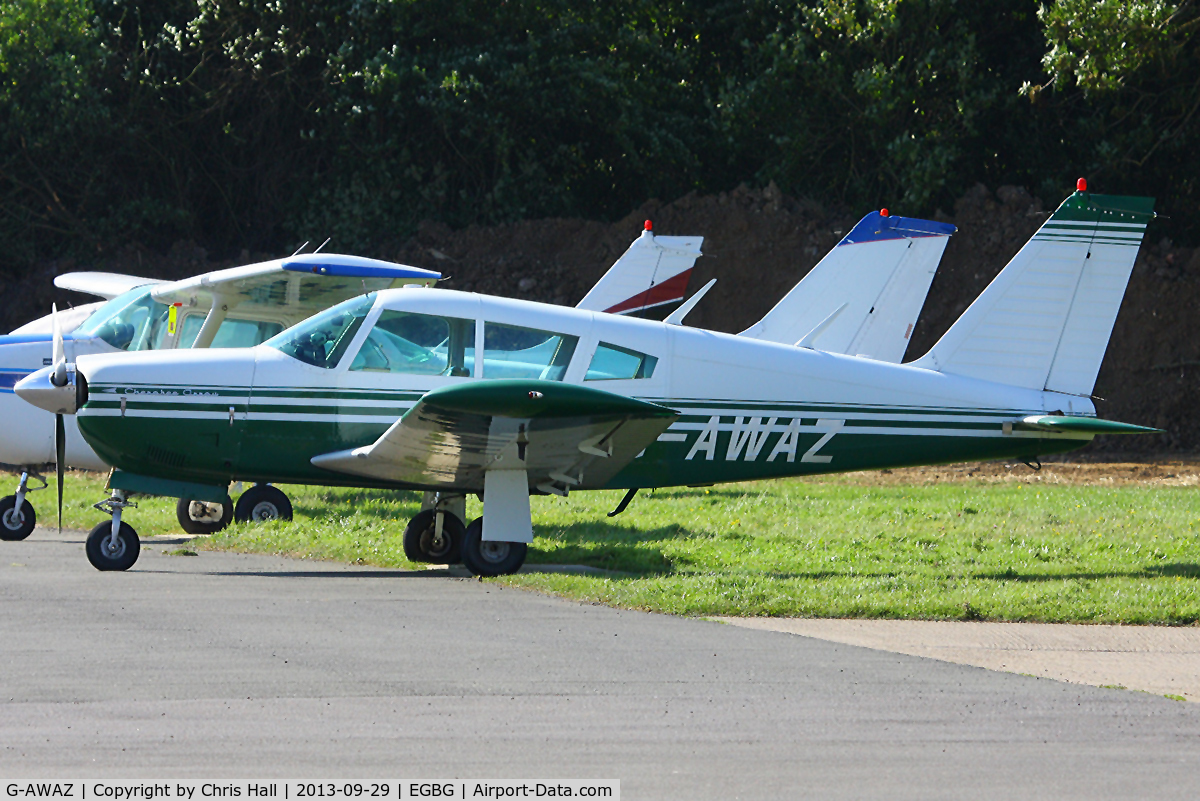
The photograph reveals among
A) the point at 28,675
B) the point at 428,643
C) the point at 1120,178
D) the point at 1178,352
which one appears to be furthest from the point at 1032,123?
the point at 28,675

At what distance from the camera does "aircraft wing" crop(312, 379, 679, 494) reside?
8.84 metres

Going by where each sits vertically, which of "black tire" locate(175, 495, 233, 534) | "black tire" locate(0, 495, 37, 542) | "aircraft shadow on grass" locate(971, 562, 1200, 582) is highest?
"aircraft shadow on grass" locate(971, 562, 1200, 582)

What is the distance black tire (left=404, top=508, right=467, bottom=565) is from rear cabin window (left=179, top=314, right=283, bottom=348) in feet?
15.0

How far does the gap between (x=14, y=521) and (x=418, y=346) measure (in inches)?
217

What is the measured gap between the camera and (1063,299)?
10445mm

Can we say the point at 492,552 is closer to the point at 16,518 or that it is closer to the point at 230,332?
the point at 16,518

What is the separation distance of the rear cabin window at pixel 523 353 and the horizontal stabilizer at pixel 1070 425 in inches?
143

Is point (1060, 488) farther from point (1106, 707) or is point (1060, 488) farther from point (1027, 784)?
point (1027, 784)

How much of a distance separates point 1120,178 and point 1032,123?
2.05m

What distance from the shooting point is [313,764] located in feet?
15.3

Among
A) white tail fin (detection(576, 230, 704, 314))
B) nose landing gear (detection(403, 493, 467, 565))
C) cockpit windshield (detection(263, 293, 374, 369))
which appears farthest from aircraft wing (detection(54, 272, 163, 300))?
nose landing gear (detection(403, 493, 467, 565))

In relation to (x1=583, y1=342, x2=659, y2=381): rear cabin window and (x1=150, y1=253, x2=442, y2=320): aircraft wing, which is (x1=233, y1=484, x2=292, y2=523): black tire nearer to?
(x1=150, y1=253, x2=442, y2=320): aircraft wing

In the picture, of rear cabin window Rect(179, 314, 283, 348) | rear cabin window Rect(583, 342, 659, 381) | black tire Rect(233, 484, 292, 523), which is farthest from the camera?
rear cabin window Rect(179, 314, 283, 348)

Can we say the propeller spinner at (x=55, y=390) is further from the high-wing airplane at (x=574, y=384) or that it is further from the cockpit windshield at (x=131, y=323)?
the cockpit windshield at (x=131, y=323)
